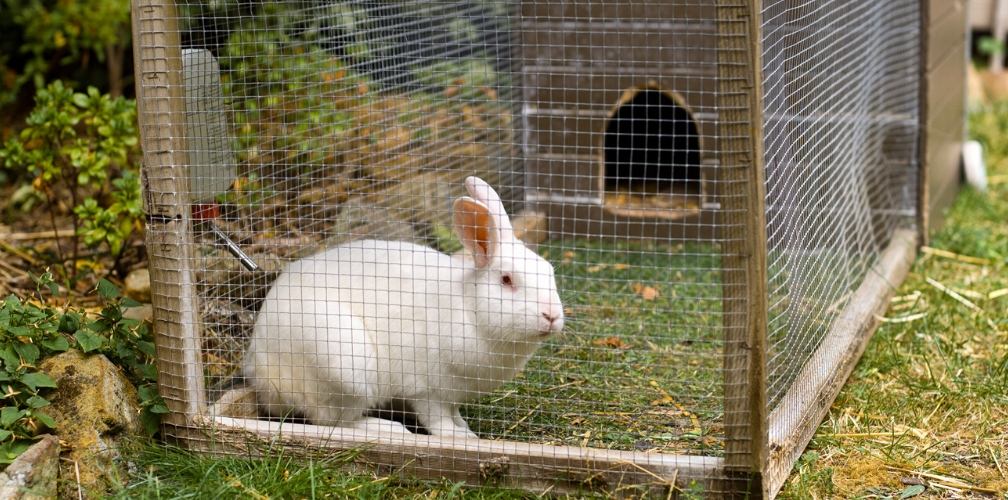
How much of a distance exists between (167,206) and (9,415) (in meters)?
0.74

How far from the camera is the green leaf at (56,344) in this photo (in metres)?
3.17

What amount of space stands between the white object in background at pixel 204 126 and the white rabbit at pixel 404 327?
399mm

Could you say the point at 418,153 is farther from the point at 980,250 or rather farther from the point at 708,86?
the point at 980,250

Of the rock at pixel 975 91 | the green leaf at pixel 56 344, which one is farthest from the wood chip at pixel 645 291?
the rock at pixel 975 91

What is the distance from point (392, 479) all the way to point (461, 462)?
220 mm

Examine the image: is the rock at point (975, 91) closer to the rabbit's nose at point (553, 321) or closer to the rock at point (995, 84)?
the rock at point (995, 84)

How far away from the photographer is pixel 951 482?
3135 mm

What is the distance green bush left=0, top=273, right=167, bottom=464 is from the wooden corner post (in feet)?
5.72

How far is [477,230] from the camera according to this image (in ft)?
11.2

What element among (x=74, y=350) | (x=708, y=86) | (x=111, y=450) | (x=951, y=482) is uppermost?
(x=708, y=86)

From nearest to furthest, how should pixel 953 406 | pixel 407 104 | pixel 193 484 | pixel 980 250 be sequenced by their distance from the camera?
pixel 193 484 → pixel 953 406 → pixel 407 104 → pixel 980 250

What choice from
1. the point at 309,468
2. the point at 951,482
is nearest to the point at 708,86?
the point at 951,482

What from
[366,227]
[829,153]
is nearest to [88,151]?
[366,227]

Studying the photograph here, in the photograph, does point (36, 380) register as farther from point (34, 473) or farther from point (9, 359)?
point (34, 473)
